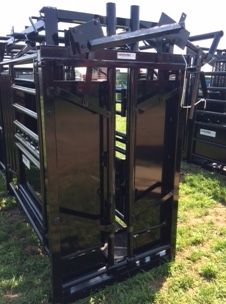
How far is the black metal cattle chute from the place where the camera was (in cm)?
198

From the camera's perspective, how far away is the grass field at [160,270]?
2.42 meters

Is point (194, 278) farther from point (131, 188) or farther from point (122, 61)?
point (122, 61)

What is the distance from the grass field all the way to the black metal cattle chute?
0.49 feet

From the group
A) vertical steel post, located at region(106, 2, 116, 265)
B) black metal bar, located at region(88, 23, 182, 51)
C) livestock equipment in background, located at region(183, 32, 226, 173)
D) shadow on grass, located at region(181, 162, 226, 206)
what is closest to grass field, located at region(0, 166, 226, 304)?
shadow on grass, located at region(181, 162, 226, 206)

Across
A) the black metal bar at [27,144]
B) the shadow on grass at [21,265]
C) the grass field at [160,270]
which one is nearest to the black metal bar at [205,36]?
the black metal bar at [27,144]

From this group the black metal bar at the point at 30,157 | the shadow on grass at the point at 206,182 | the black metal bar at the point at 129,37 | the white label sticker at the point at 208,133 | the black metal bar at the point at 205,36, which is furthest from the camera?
the white label sticker at the point at 208,133

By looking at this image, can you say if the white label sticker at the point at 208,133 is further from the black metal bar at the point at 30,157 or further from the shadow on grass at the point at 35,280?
the black metal bar at the point at 30,157

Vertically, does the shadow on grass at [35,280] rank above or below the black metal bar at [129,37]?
below

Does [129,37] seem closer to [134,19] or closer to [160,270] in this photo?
[134,19]

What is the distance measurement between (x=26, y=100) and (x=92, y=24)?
1.55 metres

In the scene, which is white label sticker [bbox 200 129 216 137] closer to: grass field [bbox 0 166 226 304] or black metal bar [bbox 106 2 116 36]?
grass field [bbox 0 166 226 304]

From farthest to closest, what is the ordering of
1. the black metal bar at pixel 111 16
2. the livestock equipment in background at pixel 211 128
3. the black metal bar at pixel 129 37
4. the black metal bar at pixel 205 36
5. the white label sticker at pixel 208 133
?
the white label sticker at pixel 208 133 → the livestock equipment in background at pixel 211 128 → the black metal bar at pixel 205 36 → the black metal bar at pixel 111 16 → the black metal bar at pixel 129 37

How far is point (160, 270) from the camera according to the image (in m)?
2.73

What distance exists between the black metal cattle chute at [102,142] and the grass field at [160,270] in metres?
0.15
